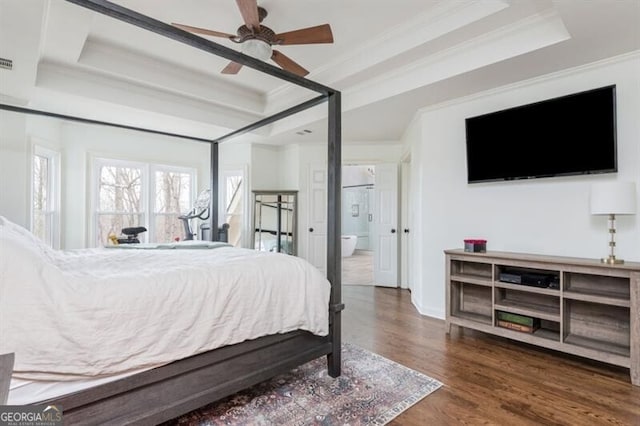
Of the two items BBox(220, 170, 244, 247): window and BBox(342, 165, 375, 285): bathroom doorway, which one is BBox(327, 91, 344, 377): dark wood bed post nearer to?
BBox(220, 170, 244, 247): window

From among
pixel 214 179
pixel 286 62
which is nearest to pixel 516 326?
pixel 286 62

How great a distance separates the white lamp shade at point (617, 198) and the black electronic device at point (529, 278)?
625 mm

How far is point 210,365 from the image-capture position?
1671mm

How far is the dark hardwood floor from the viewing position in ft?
5.97

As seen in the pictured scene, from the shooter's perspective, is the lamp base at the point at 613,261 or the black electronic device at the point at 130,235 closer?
the lamp base at the point at 613,261

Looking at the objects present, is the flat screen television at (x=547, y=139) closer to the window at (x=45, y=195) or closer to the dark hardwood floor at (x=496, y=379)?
the dark hardwood floor at (x=496, y=379)

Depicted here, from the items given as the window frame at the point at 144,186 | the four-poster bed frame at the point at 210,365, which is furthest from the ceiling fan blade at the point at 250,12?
the window frame at the point at 144,186

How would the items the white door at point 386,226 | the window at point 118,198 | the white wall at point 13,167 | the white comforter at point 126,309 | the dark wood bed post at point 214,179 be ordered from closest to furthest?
the white comforter at point 126,309
the white wall at point 13,167
the dark wood bed post at point 214,179
the window at point 118,198
the white door at point 386,226

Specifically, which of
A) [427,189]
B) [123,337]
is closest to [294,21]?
[427,189]

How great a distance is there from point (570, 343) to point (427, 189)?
1.94 m

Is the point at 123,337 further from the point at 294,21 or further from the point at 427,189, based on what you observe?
the point at 427,189

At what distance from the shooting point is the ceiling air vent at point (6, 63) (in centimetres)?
256

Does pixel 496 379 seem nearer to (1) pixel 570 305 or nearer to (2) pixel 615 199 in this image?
(1) pixel 570 305

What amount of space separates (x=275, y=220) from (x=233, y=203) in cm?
93
